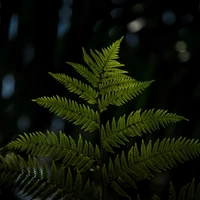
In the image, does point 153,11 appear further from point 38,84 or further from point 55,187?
point 55,187

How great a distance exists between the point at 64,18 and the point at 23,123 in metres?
0.27

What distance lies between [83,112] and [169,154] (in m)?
0.11

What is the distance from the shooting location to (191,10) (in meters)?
0.87

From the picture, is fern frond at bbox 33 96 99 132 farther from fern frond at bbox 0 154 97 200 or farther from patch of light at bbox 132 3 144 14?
patch of light at bbox 132 3 144 14

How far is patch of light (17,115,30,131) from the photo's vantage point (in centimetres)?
82

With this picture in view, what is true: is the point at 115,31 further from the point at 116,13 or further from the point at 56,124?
the point at 56,124

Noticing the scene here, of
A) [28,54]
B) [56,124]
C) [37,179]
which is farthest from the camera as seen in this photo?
[28,54]

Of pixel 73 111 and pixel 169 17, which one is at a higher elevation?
pixel 169 17

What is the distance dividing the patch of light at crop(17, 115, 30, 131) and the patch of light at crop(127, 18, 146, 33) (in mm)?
304

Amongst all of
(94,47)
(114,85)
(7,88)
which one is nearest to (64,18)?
(94,47)

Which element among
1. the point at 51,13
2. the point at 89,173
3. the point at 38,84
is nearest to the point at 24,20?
the point at 51,13

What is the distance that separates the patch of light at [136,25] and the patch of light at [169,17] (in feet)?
0.15

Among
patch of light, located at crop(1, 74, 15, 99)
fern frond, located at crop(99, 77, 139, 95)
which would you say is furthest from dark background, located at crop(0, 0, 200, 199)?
fern frond, located at crop(99, 77, 139, 95)

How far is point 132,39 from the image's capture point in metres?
0.86
